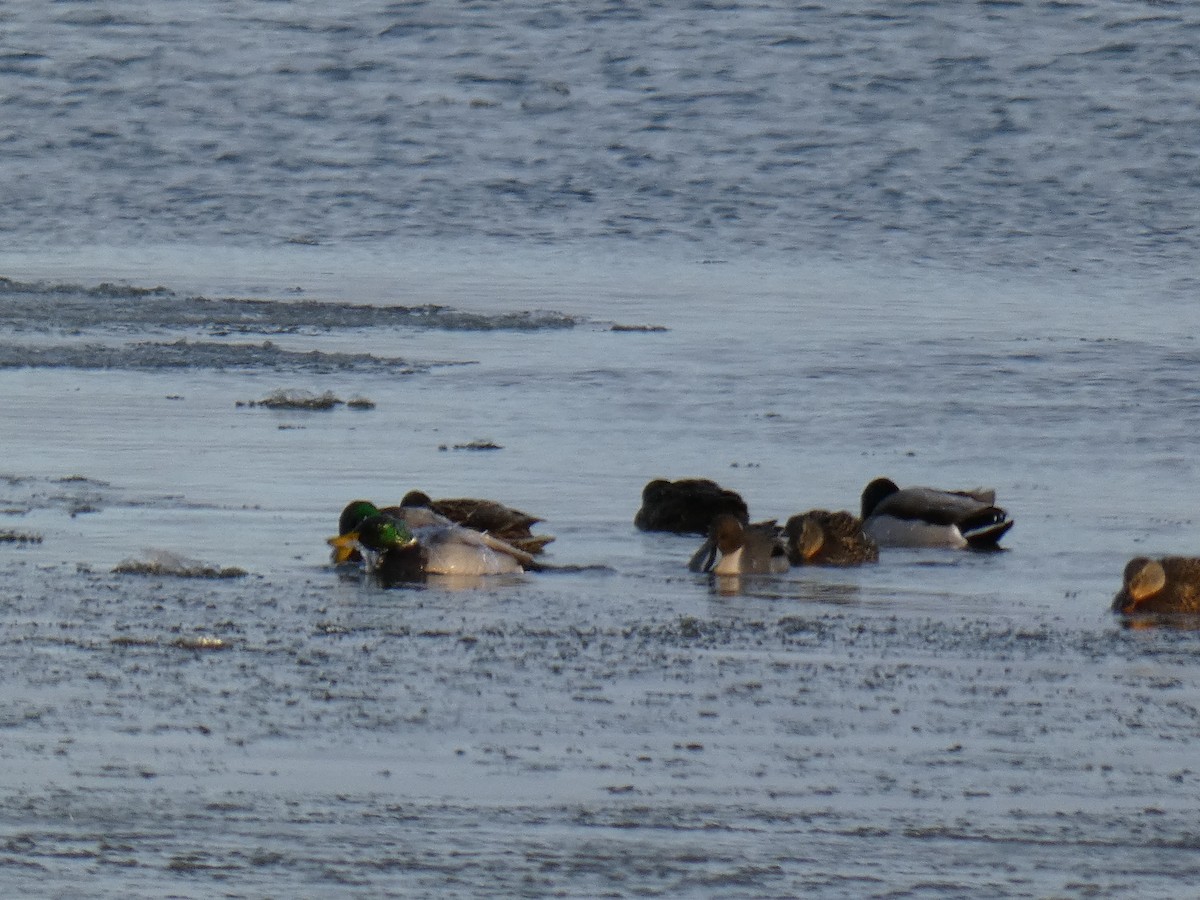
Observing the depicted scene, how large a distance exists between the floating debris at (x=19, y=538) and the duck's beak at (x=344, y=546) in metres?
1.09

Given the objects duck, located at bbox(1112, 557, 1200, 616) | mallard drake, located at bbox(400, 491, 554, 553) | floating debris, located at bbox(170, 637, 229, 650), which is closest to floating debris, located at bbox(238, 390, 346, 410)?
mallard drake, located at bbox(400, 491, 554, 553)

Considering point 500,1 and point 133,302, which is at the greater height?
point 500,1

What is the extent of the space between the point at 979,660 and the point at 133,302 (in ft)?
39.8

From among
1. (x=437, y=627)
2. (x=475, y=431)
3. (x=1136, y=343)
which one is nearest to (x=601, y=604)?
(x=437, y=627)

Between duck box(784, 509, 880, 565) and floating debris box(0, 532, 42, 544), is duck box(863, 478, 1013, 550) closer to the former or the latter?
duck box(784, 509, 880, 565)

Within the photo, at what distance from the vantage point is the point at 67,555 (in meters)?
9.64

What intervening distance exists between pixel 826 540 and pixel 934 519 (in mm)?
881

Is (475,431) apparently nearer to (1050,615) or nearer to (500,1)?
(1050,615)

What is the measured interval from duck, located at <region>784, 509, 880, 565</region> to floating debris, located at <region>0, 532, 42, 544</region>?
112 inches

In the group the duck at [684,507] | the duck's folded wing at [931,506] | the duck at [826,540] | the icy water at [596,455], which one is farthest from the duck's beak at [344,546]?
the duck's folded wing at [931,506]

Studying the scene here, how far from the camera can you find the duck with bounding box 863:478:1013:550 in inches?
431

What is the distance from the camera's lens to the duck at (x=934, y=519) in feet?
35.9

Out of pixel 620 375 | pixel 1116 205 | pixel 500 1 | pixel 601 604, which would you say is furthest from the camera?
pixel 500 1

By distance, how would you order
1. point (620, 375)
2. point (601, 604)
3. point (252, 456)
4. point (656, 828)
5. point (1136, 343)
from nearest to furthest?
point (656, 828), point (601, 604), point (252, 456), point (620, 375), point (1136, 343)
